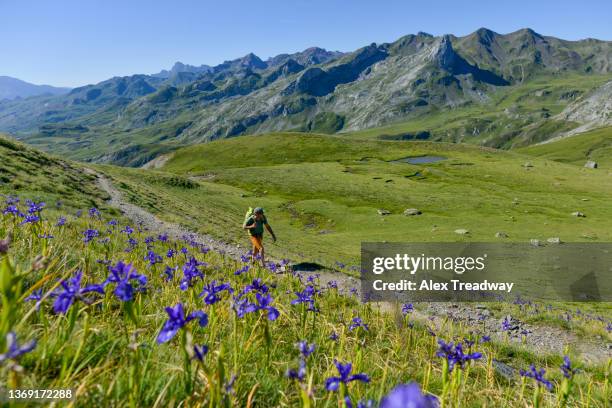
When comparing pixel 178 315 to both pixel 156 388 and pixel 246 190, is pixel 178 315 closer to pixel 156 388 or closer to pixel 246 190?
pixel 156 388

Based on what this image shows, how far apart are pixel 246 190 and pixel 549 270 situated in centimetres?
5849

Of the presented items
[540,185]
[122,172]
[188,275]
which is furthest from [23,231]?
[540,185]

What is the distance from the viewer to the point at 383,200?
6825 cm

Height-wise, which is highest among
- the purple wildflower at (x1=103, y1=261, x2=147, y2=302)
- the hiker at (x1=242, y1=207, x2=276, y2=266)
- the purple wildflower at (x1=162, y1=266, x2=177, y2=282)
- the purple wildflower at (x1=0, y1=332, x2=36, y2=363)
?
the purple wildflower at (x1=103, y1=261, x2=147, y2=302)

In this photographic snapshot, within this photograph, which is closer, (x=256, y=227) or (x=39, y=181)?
(x=256, y=227)

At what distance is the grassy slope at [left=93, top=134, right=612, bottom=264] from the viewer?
43.3 m

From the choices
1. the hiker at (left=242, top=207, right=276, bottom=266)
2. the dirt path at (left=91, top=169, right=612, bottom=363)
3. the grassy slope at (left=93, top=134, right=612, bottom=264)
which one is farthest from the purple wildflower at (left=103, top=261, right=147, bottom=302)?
A: the grassy slope at (left=93, top=134, right=612, bottom=264)

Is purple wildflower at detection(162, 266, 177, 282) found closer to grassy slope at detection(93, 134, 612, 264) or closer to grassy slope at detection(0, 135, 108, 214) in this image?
grassy slope at detection(0, 135, 108, 214)

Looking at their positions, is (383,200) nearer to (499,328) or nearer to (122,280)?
(499,328)

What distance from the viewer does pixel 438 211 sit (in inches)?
2368

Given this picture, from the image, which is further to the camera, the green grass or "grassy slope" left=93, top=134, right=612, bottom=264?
"grassy slope" left=93, top=134, right=612, bottom=264

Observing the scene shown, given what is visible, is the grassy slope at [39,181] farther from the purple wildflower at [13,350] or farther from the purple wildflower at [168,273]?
the purple wildflower at [13,350]

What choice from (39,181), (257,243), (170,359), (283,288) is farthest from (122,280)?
(39,181)

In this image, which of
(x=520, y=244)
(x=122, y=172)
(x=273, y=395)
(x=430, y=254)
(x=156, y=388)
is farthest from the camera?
(x=122, y=172)
